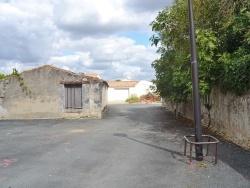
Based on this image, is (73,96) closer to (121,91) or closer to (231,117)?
(231,117)

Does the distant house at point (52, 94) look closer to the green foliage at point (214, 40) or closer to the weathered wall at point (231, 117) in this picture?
the green foliage at point (214, 40)

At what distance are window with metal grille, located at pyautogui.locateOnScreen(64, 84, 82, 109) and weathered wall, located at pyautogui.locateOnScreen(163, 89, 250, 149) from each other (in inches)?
388

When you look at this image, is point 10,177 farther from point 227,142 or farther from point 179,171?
point 227,142

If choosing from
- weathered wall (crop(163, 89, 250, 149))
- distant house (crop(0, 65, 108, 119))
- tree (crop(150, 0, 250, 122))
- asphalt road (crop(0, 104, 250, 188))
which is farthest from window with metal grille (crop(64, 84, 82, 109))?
weathered wall (crop(163, 89, 250, 149))

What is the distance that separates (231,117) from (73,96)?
42.3 ft

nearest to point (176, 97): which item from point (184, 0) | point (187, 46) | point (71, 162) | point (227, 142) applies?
point (187, 46)

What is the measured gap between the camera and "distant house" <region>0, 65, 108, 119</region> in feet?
69.2

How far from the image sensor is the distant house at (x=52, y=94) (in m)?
21.1

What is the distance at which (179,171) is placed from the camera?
6871 mm

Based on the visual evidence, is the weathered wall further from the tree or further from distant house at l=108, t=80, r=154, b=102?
distant house at l=108, t=80, r=154, b=102

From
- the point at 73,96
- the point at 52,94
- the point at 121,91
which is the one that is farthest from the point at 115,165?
the point at 121,91

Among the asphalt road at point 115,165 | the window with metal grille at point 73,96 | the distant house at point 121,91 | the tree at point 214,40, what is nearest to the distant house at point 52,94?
the window with metal grille at point 73,96

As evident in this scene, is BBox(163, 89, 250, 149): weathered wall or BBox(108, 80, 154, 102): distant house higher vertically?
BBox(108, 80, 154, 102): distant house

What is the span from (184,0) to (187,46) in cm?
219
